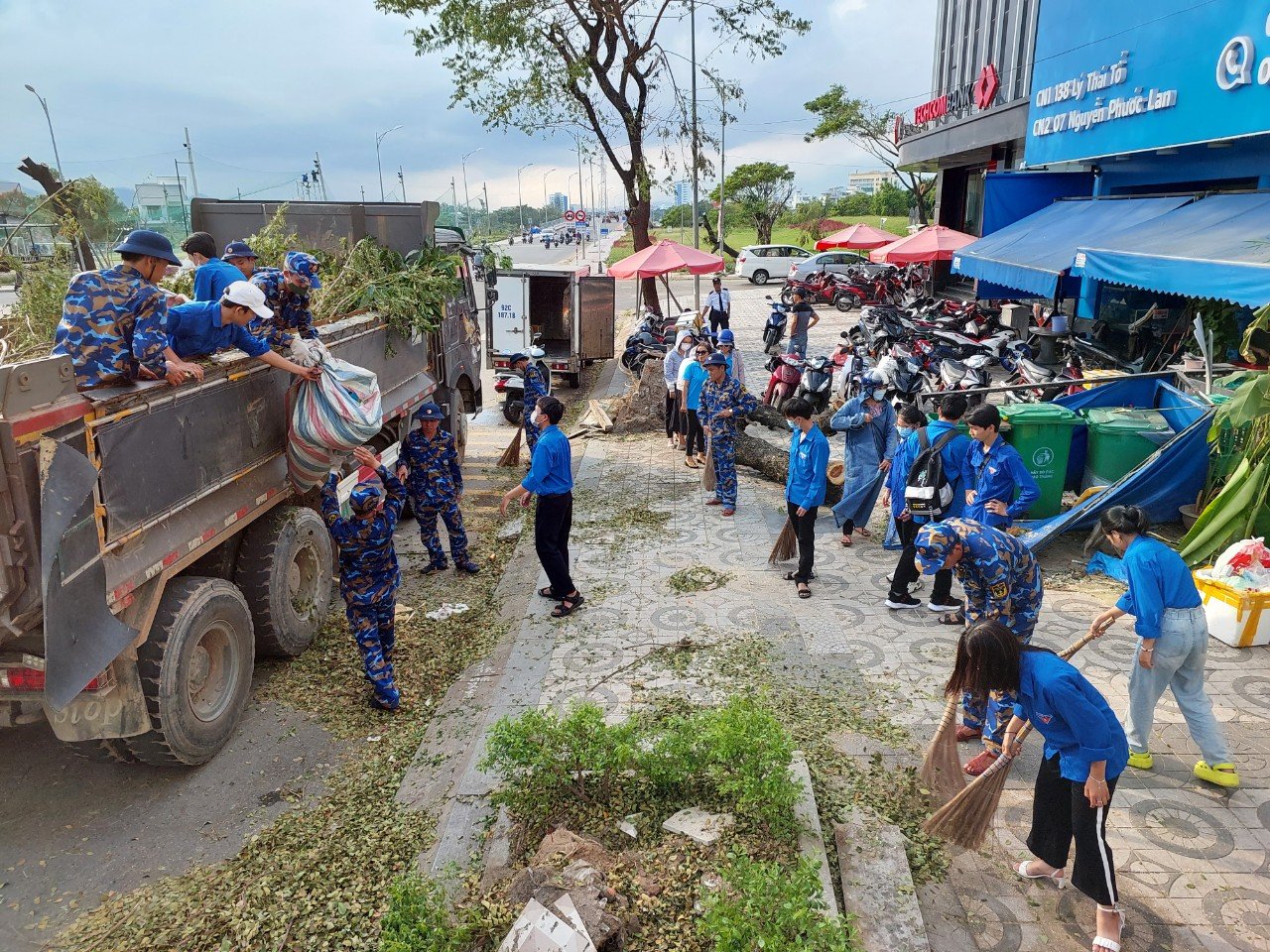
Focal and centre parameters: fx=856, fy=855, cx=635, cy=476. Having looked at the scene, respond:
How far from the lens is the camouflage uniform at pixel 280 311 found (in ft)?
18.7

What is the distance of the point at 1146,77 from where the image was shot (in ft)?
38.5

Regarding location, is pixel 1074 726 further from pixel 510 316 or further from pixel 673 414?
pixel 510 316

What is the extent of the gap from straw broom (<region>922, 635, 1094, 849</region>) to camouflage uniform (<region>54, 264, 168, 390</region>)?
434 centimetres

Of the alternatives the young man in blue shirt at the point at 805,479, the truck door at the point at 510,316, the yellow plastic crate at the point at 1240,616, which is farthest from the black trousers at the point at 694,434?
the yellow plastic crate at the point at 1240,616

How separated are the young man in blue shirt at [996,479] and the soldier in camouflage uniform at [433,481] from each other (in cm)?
419

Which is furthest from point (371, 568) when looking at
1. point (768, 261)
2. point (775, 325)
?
point (768, 261)

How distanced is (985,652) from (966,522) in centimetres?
103

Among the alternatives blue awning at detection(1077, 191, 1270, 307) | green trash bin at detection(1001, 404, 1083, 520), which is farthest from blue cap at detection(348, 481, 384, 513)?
blue awning at detection(1077, 191, 1270, 307)

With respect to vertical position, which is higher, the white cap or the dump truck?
the white cap

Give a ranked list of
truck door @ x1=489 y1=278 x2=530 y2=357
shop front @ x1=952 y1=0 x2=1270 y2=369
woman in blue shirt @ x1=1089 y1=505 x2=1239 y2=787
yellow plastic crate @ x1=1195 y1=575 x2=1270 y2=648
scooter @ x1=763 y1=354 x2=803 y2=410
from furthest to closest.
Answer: truck door @ x1=489 y1=278 x2=530 y2=357, scooter @ x1=763 y1=354 x2=803 y2=410, shop front @ x1=952 y1=0 x2=1270 y2=369, yellow plastic crate @ x1=1195 y1=575 x2=1270 y2=648, woman in blue shirt @ x1=1089 y1=505 x2=1239 y2=787

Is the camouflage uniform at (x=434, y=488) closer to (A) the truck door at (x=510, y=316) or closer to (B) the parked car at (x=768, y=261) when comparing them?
(A) the truck door at (x=510, y=316)

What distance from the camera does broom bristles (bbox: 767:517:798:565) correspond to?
723 cm

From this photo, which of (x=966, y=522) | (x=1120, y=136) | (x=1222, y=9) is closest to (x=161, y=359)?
(x=966, y=522)

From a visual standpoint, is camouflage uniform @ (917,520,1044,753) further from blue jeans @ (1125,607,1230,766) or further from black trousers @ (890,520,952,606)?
black trousers @ (890,520,952,606)
